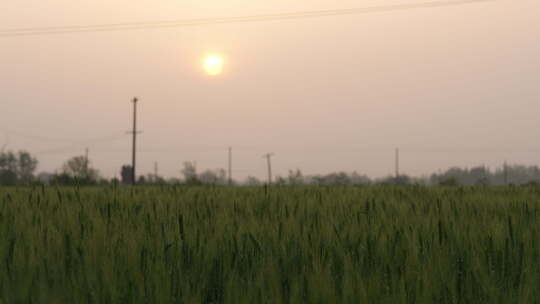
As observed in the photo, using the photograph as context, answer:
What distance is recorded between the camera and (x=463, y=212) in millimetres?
3609

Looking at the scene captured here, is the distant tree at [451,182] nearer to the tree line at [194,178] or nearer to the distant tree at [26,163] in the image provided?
the tree line at [194,178]

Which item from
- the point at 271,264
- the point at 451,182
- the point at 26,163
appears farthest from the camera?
the point at 26,163

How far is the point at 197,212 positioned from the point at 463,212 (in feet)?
5.97

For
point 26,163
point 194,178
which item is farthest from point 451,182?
point 26,163

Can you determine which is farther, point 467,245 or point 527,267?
point 467,245

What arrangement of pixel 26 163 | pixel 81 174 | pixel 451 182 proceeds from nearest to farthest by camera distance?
pixel 81 174
pixel 451 182
pixel 26 163

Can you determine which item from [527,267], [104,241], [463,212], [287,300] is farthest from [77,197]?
[527,267]

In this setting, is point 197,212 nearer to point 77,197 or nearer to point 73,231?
point 73,231

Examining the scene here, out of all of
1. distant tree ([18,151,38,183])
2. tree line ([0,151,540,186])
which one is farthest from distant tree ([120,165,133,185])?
distant tree ([18,151,38,183])

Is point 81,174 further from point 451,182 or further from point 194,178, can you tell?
point 451,182

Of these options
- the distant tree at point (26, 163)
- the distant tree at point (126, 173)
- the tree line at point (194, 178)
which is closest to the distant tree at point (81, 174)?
the tree line at point (194, 178)

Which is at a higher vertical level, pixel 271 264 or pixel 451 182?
pixel 451 182

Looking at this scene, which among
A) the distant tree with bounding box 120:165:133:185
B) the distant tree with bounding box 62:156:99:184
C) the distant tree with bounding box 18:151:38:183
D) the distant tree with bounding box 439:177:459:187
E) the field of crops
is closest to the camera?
the field of crops

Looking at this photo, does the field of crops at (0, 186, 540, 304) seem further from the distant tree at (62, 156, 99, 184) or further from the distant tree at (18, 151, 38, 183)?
the distant tree at (18, 151, 38, 183)
